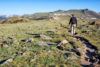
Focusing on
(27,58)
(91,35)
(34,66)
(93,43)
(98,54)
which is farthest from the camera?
(91,35)

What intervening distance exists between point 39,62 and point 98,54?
6298 mm

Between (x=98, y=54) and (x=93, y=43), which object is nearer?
(x=98, y=54)

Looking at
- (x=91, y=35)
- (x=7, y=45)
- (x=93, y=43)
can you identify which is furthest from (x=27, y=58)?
(x=91, y=35)

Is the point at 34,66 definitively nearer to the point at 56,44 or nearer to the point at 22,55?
the point at 22,55

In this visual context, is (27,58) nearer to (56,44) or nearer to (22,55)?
(22,55)

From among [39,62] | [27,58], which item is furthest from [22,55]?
[39,62]

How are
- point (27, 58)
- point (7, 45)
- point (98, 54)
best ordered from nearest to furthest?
point (27, 58), point (98, 54), point (7, 45)

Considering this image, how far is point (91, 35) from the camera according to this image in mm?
35188

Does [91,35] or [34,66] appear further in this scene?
[91,35]

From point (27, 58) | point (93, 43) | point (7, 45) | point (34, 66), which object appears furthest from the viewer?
point (93, 43)

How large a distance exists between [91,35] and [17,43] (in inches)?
520

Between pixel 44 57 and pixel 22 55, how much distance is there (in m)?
1.94

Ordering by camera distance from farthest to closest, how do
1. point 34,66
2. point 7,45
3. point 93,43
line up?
point 93,43 → point 7,45 → point 34,66

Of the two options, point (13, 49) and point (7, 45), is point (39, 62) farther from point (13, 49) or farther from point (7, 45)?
point (7, 45)
